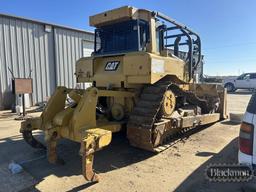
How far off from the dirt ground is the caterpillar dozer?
27 cm

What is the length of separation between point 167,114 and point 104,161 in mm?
1580

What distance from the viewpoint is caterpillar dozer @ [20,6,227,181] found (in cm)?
411

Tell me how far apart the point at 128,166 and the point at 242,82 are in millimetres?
22897

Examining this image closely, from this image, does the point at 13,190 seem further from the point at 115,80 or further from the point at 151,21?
the point at 151,21

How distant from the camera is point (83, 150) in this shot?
3.37 meters

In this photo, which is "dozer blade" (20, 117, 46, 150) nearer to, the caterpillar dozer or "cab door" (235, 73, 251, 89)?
the caterpillar dozer

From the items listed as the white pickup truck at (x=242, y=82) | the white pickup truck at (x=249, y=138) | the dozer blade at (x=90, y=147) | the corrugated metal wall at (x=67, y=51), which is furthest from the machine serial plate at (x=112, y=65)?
the white pickup truck at (x=242, y=82)

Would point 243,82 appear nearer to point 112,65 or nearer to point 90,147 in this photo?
point 112,65

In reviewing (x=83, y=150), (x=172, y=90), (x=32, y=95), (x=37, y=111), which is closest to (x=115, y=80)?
(x=172, y=90)

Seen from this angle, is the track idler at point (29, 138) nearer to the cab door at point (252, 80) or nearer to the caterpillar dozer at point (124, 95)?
the caterpillar dozer at point (124, 95)

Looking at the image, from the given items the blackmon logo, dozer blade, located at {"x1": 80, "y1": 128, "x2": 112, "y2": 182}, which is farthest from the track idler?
the blackmon logo

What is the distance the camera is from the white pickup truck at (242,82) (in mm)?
23350

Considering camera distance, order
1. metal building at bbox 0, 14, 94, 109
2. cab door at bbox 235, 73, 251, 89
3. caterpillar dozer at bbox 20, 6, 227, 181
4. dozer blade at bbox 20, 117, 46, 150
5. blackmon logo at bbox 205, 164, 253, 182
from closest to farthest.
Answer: blackmon logo at bbox 205, 164, 253, 182
caterpillar dozer at bbox 20, 6, 227, 181
dozer blade at bbox 20, 117, 46, 150
metal building at bbox 0, 14, 94, 109
cab door at bbox 235, 73, 251, 89

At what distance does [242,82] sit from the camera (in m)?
24.0
